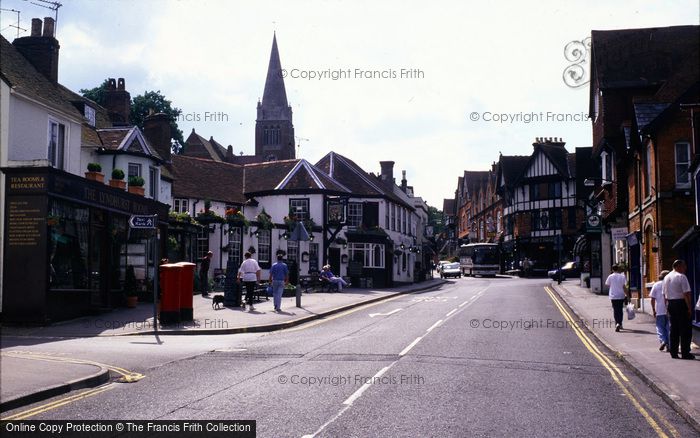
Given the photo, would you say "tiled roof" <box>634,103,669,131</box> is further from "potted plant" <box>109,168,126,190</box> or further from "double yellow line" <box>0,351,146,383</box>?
"double yellow line" <box>0,351,146,383</box>

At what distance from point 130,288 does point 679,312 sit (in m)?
17.1

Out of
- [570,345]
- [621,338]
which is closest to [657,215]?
[621,338]

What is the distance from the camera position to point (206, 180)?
42.8 meters

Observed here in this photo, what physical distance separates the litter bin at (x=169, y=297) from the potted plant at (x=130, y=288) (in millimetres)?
5074

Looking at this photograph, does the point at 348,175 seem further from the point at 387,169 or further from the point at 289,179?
the point at 387,169

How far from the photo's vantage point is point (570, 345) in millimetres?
15875

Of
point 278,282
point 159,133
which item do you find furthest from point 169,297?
point 159,133

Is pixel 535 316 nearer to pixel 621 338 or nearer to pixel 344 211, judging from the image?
pixel 621 338

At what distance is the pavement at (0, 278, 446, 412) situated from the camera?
9469 mm

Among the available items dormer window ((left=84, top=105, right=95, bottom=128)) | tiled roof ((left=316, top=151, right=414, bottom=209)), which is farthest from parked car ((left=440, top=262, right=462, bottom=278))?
dormer window ((left=84, top=105, right=95, bottom=128))

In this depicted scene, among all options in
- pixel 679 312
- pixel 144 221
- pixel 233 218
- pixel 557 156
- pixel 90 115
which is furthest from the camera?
pixel 557 156

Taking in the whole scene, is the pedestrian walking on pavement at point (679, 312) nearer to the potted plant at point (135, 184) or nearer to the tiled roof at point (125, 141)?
the potted plant at point (135, 184)

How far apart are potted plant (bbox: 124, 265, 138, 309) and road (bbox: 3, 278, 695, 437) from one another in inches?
284

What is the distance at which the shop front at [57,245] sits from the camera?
1797 centimetres
